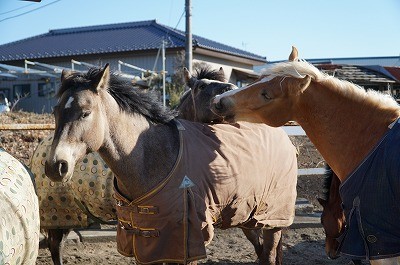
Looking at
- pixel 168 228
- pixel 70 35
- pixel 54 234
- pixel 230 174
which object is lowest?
pixel 54 234

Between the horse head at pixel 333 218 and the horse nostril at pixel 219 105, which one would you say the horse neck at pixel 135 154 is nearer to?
the horse nostril at pixel 219 105

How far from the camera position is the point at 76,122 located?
2.82 meters

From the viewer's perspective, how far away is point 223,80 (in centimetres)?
498

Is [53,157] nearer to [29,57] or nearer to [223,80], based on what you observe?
[223,80]

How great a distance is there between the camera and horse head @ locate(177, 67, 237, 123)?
4391 millimetres

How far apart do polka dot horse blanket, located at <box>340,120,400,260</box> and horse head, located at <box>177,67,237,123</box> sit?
183cm

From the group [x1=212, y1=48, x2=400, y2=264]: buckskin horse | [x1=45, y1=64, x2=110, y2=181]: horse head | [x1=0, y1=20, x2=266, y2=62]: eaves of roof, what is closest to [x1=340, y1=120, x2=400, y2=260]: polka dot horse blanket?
[x1=212, y1=48, x2=400, y2=264]: buckskin horse

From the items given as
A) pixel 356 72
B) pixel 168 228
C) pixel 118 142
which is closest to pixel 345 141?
pixel 168 228

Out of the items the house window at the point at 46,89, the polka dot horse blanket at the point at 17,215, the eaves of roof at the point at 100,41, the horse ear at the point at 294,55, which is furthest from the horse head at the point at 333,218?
the house window at the point at 46,89

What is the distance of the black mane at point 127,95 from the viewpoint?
300cm

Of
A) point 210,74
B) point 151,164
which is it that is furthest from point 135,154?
point 210,74

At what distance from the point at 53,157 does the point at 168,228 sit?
2.86 ft

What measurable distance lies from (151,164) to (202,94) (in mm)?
1505

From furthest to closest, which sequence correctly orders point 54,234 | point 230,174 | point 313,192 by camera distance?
point 313,192 < point 54,234 < point 230,174
